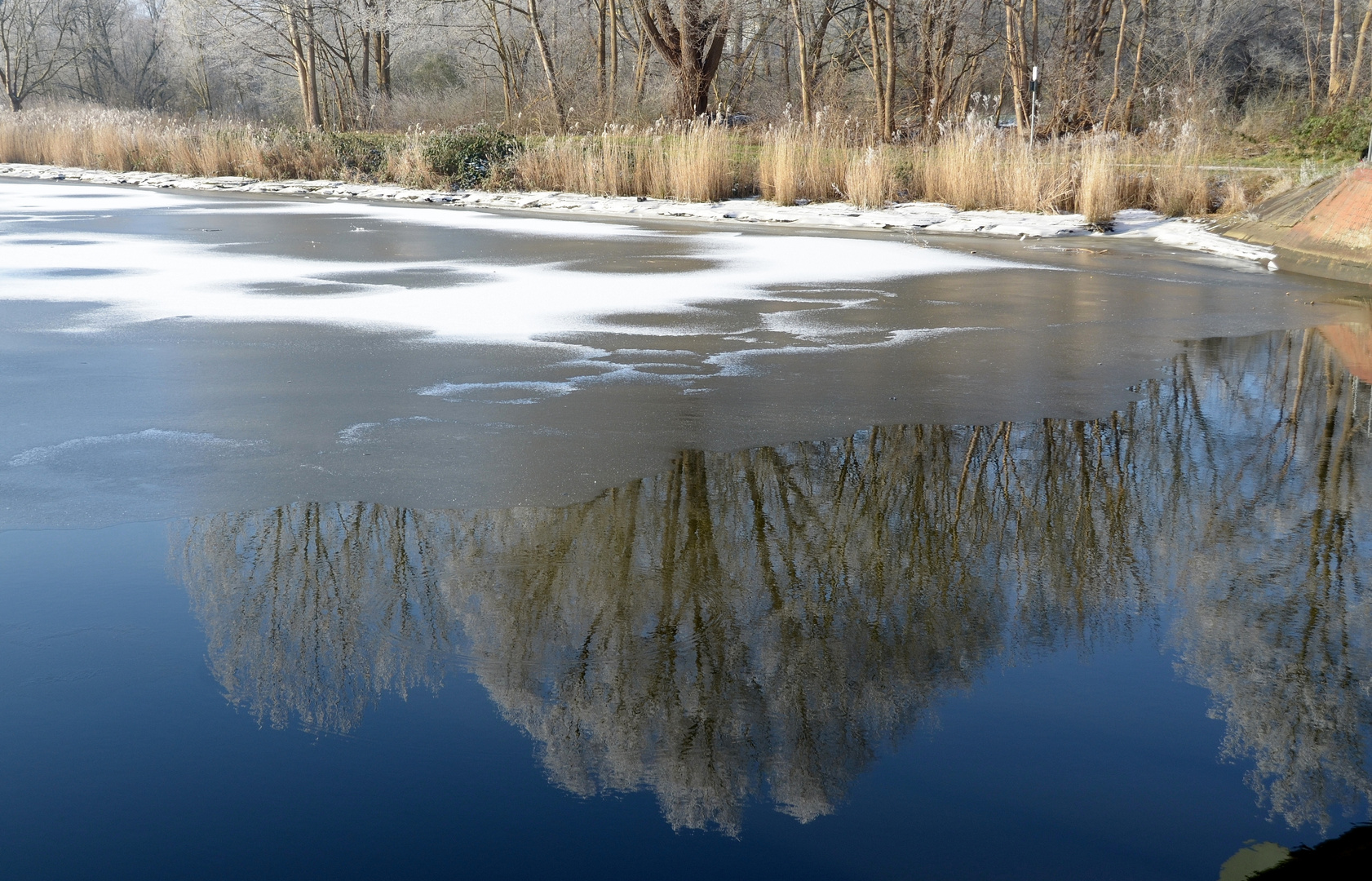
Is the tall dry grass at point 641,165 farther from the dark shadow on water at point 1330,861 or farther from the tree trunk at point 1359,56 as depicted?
the dark shadow on water at point 1330,861

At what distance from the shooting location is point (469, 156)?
22797 millimetres

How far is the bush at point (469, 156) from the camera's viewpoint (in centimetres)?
2205

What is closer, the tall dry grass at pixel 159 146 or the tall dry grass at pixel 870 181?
the tall dry grass at pixel 870 181

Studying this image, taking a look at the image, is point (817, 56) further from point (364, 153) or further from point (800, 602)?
point (800, 602)

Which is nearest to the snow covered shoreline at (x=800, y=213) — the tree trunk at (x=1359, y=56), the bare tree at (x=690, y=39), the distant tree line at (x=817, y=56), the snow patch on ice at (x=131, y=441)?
the distant tree line at (x=817, y=56)

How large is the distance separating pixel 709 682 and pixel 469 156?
21.0m

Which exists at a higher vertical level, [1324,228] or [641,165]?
[641,165]

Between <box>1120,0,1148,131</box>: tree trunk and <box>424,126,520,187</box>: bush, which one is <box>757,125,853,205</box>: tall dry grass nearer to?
<box>424,126,520,187</box>: bush

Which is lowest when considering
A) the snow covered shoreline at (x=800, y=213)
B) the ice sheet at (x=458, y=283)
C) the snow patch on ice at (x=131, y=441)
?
the snow patch on ice at (x=131, y=441)

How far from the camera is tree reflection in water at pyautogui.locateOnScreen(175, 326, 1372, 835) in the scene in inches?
113

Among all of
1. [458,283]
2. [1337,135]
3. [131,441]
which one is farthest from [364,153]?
[131,441]

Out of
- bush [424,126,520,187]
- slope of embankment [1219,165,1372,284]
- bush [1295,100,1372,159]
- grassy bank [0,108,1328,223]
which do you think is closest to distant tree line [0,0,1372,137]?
grassy bank [0,108,1328,223]

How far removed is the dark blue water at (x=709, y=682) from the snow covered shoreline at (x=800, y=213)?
30.1 feet

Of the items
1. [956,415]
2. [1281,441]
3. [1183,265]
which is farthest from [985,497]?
[1183,265]
